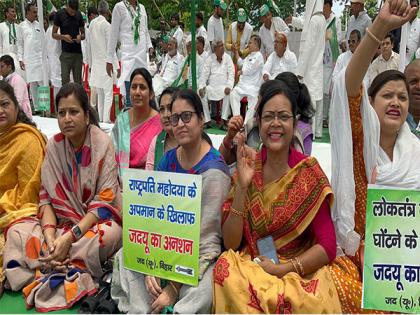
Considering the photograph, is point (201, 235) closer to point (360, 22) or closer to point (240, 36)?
point (360, 22)

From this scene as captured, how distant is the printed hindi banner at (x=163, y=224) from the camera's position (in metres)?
2.30

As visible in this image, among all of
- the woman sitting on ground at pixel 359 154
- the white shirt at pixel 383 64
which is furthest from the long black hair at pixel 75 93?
the white shirt at pixel 383 64

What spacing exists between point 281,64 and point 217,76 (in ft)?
4.84

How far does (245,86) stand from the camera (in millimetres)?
7824

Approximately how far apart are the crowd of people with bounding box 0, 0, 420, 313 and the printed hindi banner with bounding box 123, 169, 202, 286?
0.11m

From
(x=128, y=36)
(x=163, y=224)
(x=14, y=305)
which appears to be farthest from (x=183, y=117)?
(x=128, y=36)

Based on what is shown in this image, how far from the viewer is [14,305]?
2779 mm

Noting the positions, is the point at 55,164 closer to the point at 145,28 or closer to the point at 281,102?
the point at 281,102

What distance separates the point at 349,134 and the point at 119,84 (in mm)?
4772

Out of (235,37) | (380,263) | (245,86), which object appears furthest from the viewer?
(235,37)

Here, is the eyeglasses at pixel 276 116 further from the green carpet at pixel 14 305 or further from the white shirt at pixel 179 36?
the white shirt at pixel 179 36

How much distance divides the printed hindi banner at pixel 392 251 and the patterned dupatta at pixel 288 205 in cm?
26

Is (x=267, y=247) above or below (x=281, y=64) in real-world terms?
below

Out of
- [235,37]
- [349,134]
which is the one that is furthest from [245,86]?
[349,134]
